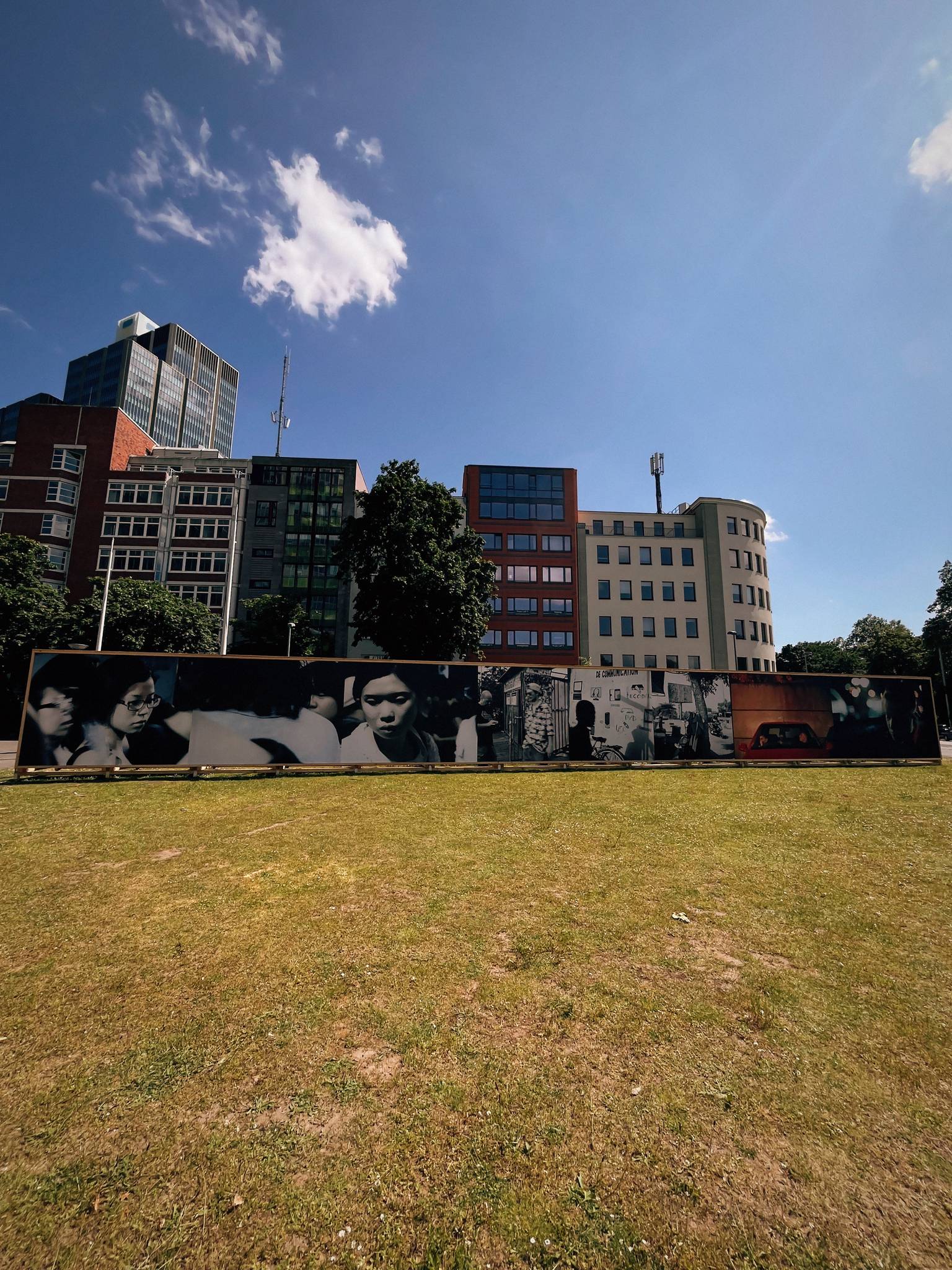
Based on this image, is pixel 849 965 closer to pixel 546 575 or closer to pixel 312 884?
pixel 312 884

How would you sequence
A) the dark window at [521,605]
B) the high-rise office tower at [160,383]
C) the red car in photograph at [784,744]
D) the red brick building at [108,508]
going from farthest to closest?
1. the high-rise office tower at [160,383]
2. the dark window at [521,605]
3. the red brick building at [108,508]
4. the red car in photograph at [784,744]

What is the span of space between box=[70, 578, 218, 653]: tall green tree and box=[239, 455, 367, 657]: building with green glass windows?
18.7 meters

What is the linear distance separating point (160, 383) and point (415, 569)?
168345mm

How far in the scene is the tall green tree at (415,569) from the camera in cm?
3912

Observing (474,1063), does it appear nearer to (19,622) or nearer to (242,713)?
(242,713)

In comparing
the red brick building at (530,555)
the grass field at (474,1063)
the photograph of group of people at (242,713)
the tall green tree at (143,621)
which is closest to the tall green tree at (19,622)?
the tall green tree at (143,621)

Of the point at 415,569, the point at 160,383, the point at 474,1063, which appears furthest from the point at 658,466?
the point at 160,383

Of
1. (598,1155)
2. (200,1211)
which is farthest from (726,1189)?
(200,1211)

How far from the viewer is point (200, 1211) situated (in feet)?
10.7

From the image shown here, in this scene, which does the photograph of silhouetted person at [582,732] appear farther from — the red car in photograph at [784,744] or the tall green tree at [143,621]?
the tall green tree at [143,621]

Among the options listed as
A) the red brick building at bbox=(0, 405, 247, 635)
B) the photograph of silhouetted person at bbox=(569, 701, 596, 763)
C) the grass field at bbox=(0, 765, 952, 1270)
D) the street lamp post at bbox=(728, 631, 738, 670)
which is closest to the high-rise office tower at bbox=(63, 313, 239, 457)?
the red brick building at bbox=(0, 405, 247, 635)

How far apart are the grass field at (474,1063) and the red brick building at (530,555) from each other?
2054 inches

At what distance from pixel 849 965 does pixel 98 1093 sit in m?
7.82

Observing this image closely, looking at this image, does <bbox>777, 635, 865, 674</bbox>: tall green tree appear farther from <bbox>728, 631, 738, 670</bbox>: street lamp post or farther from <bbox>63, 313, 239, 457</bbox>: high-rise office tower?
<bbox>63, 313, 239, 457</bbox>: high-rise office tower
